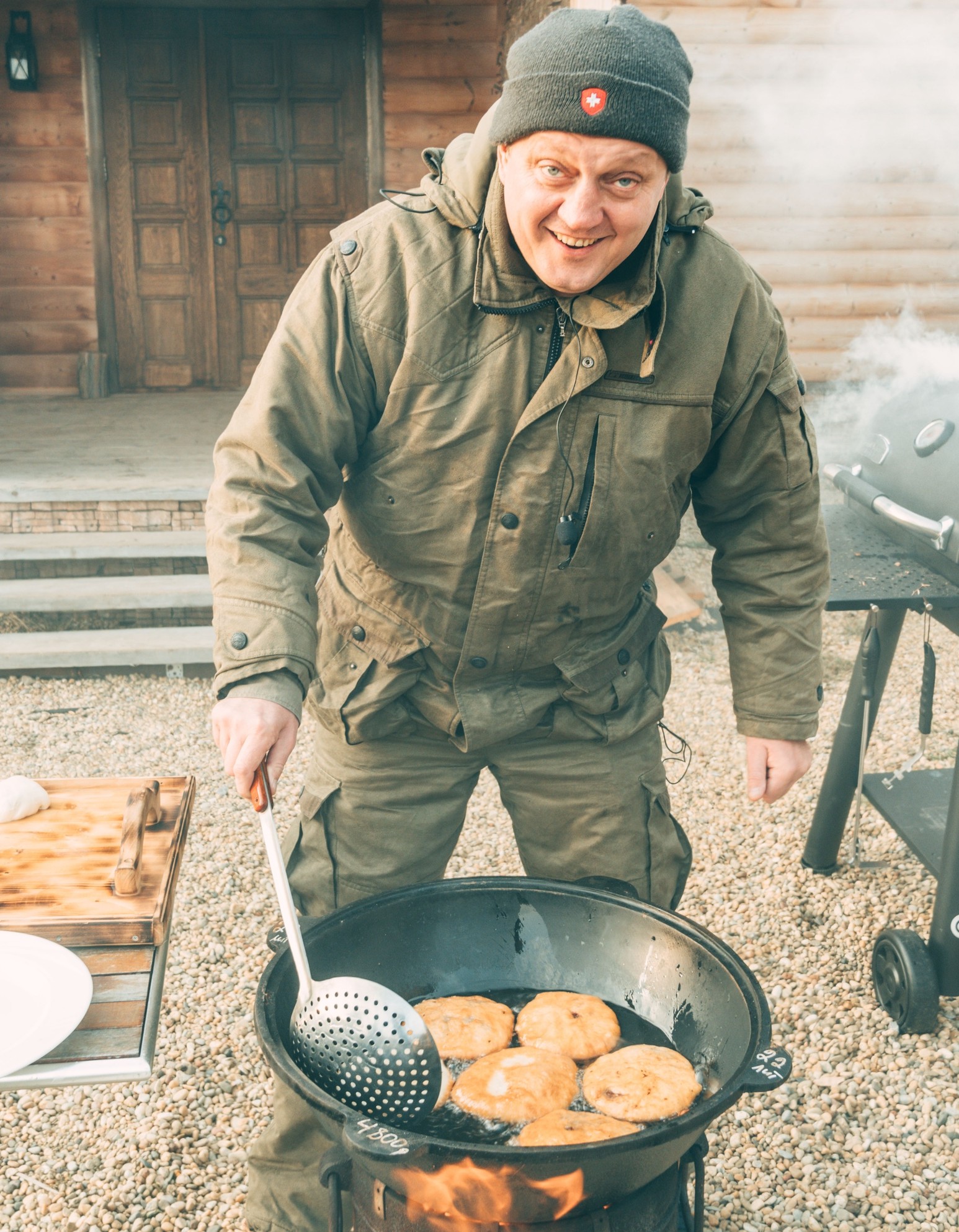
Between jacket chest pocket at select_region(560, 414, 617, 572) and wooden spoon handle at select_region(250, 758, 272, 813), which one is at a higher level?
jacket chest pocket at select_region(560, 414, 617, 572)

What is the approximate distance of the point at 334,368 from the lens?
6.30 ft

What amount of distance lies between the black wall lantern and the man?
719 cm

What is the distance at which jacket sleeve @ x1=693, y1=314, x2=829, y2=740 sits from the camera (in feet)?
6.89

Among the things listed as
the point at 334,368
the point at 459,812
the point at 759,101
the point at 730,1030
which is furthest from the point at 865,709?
the point at 759,101

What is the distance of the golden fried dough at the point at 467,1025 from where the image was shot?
181 centimetres

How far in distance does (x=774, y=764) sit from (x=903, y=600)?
0.92 m

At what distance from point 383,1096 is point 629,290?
4.34 feet

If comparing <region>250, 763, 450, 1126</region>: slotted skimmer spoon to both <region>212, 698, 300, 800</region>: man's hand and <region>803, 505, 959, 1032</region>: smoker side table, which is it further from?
<region>803, 505, 959, 1032</region>: smoker side table

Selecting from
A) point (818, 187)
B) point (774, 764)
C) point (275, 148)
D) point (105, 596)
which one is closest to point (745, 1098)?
point (774, 764)

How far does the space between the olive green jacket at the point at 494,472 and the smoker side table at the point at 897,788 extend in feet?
2.77

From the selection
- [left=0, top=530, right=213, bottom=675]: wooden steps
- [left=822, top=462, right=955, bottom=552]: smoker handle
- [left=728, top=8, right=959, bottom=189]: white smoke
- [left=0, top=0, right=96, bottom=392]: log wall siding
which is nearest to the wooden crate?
[left=822, top=462, right=955, bottom=552]: smoker handle

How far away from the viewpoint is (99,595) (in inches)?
220

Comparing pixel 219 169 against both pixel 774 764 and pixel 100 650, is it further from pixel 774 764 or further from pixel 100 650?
pixel 774 764

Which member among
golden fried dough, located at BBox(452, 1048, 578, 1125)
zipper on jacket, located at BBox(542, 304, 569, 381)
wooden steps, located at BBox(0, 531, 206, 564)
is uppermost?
zipper on jacket, located at BBox(542, 304, 569, 381)
